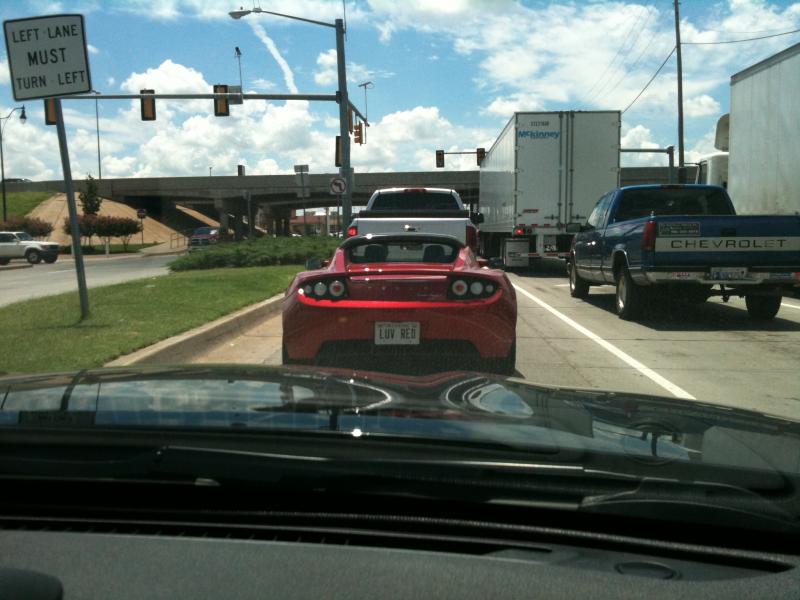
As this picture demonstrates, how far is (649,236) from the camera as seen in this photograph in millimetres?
11289

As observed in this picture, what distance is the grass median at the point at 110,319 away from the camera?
7.94m

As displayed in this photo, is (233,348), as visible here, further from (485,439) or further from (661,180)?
(661,180)

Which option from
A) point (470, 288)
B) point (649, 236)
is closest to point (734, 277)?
point (649, 236)

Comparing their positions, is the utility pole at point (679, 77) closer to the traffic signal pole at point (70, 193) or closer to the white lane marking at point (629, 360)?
the white lane marking at point (629, 360)

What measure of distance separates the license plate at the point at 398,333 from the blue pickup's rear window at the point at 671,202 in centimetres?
838

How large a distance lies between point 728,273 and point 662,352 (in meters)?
2.46

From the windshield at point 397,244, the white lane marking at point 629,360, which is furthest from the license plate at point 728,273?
the windshield at point 397,244

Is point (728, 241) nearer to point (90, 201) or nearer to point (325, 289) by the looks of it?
Answer: point (325, 289)

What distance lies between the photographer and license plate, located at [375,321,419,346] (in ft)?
21.6

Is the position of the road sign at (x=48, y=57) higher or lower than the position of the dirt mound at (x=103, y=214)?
higher

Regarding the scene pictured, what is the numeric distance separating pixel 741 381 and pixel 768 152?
11.1 metres

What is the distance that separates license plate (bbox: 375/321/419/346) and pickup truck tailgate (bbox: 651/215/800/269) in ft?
19.4

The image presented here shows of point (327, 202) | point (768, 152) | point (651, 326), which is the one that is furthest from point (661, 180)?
point (651, 326)

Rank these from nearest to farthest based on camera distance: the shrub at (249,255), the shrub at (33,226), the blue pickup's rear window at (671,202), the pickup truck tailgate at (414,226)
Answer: the pickup truck tailgate at (414,226), the blue pickup's rear window at (671,202), the shrub at (249,255), the shrub at (33,226)
